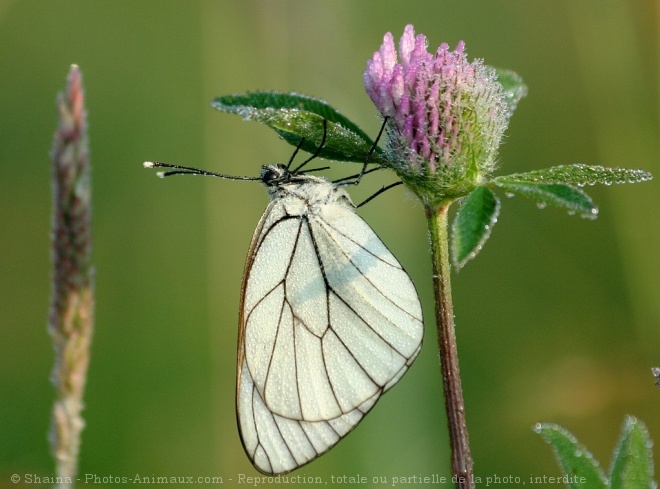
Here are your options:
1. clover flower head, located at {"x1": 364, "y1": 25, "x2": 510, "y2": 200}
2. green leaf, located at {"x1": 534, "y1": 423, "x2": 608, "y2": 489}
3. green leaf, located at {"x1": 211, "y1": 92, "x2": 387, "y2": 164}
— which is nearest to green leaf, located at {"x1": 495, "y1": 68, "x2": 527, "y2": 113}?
clover flower head, located at {"x1": 364, "y1": 25, "x2": 510, "y2": 200}

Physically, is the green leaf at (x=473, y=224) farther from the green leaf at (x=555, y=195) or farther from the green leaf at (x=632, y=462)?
the green leaf at (x=632, y=462)

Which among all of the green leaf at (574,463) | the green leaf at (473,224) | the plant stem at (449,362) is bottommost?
the green leaf at (574,463)

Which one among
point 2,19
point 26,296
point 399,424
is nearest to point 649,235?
point 399,424

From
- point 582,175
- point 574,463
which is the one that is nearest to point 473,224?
point 582,175

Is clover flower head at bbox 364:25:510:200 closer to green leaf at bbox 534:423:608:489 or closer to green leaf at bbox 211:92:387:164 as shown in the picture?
green leaf at bbox 211:92:387:164

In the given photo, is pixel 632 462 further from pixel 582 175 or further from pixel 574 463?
pixel 582 175

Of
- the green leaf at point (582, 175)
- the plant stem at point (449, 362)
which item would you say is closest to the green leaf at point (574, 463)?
the plant stem at point (449, 362)

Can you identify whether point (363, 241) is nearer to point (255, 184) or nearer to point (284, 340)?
point (284, 340)
